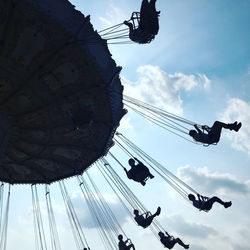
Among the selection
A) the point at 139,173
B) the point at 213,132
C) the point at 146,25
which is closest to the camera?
the point at 146,25

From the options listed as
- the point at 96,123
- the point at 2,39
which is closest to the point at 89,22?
the point at 2,39

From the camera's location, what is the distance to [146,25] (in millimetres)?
12188

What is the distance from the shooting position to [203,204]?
15156mm

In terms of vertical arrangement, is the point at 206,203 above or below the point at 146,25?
below

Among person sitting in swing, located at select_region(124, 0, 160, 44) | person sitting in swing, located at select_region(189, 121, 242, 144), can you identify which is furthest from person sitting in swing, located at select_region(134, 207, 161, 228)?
person sitting in swing, located at select_region(124, 0, 160, 44)

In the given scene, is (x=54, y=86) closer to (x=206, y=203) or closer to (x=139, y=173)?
(x=139, y=173)

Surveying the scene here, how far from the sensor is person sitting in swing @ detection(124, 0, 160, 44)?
11.9 m

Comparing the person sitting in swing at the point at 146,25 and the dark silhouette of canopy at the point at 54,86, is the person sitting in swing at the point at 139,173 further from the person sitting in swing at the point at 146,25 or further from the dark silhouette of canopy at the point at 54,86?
the person sitting in swing at the point at 146,25

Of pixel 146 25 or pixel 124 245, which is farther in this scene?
pixel 124 245

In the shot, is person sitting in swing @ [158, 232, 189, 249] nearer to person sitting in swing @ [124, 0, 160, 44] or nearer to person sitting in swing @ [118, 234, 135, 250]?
person sitting in swing @ [118, 234, 135, 250]

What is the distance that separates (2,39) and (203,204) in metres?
12.8

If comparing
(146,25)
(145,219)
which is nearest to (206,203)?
(145,219)

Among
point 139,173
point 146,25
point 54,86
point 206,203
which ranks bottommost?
point 206,203

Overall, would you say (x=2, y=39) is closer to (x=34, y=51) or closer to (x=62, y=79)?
(x=34, y=51)
